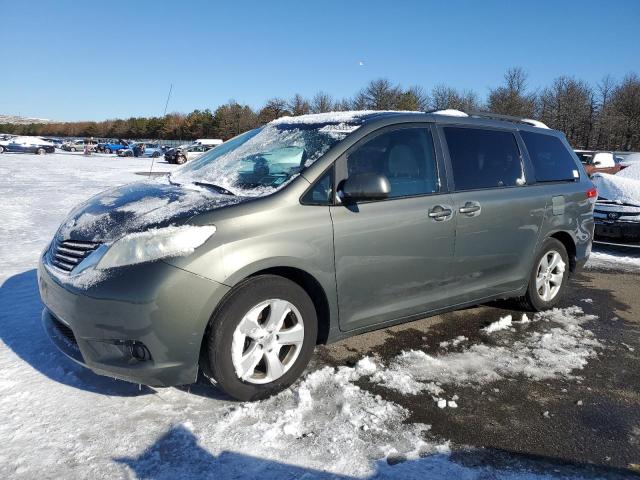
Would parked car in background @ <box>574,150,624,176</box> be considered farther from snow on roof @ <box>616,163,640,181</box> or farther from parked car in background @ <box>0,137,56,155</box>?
parked car in background @ <box>0,137,56,155</box>

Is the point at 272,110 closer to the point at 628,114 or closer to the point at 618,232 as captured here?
the point at 628,114

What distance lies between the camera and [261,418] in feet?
9.04

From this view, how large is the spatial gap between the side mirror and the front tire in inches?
26.7

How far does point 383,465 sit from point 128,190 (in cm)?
251

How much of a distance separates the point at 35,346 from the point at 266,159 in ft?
7.01

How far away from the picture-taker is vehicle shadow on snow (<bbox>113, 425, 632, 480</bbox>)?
2293 mm

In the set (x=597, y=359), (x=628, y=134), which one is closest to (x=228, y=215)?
(x=597, y=359)

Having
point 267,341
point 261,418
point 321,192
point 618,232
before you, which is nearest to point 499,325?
point 321,192

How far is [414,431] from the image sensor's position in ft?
8.85

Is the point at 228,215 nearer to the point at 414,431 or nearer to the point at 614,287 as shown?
the point at 414,431

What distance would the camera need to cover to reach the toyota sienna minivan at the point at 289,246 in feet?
8.59

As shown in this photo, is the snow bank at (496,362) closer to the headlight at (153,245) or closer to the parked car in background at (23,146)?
the headlight at (153,245)

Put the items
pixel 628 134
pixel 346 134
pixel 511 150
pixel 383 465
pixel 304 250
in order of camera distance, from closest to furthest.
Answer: pixel 383 465, pixel 304 250, pixel 346 134, pixel 511 150, pixel 628 134

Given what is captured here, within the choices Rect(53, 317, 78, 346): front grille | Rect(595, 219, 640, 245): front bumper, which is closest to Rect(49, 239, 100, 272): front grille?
Rect(53, 317, 78, 346): front grille
